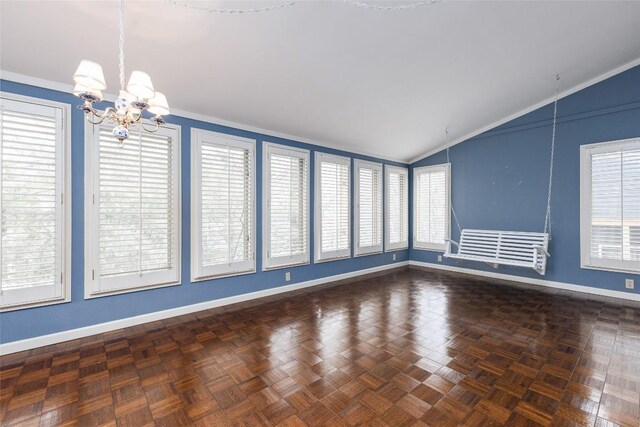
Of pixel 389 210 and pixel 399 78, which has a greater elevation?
pixel 399 78

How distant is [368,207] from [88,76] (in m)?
4.65

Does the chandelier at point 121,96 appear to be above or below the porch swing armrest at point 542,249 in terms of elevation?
above

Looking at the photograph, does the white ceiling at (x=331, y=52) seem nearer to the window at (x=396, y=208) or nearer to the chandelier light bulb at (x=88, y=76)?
the chandelier light bulb at (x=88, y=76)

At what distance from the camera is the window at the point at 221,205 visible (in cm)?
350

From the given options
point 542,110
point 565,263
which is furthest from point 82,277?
point 542,110

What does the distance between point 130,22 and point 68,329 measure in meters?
2.71

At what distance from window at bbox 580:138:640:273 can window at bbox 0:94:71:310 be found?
6.28 metres

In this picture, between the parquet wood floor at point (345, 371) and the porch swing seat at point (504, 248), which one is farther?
the porch swing seat at point (504, 248)

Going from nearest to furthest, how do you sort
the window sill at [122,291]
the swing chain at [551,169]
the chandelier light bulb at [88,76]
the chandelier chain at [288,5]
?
1. the chandelier light bulb at [88,76]
2. the chandelier chain at [288,5]
3. the window sill at [122,291]
4. the swing chain at [551,169]

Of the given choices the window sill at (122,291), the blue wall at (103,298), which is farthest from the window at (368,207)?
the window sill at (122,291)

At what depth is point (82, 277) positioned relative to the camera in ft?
9.16

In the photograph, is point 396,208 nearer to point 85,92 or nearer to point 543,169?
point 543,169

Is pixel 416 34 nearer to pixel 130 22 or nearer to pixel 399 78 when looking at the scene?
pixel 399 78

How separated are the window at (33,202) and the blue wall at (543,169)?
228 inches
